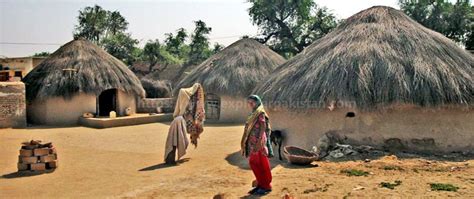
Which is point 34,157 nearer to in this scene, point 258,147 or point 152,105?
point 258,147

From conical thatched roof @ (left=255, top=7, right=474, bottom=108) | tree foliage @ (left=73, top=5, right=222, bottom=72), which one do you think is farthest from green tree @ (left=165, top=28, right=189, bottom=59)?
conical thatched roof @ (left=255, top=7, right=474, bottom=108)

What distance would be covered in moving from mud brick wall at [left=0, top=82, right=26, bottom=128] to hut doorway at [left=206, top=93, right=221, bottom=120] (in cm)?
713

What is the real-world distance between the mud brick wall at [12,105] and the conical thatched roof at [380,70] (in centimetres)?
938

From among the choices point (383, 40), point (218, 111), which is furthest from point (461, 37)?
point (383, 40)

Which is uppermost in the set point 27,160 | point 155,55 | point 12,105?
point 155,55

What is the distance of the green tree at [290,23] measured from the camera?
30.0m

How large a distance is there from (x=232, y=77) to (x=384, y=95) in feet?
30.9

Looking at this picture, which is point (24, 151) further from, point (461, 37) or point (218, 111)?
point (461, 37)

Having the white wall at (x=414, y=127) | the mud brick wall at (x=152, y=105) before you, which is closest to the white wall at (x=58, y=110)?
the mud brick wall at (x=152, y=105)

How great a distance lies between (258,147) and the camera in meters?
6.01

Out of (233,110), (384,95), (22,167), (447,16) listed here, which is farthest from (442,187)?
(447,16)

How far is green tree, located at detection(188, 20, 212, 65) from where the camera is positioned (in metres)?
32.5

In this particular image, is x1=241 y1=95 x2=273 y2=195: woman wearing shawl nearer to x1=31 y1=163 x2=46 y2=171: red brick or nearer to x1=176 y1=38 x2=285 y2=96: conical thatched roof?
x1=31 y1=163 x2=46 y2=171: red brick

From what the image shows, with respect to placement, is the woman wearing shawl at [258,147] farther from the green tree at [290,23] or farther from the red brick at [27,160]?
the green tree at [290,23]
